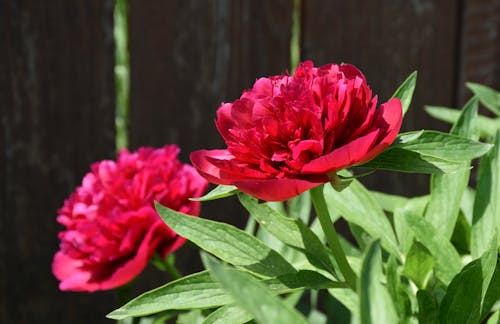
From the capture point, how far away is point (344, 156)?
654mm

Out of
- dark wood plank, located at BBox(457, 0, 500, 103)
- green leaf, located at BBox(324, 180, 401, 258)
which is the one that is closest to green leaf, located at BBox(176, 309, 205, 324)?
green leaf, located at BBox(324, 180, 401, 258)

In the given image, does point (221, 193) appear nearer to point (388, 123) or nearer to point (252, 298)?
point (388, 123)

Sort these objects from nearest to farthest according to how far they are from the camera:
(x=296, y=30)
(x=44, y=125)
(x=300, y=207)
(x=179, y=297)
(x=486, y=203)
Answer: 1. (x=179, y=297)
2. (x=486, y=203)
3. (x=300, y=207)
4. (x=44, y=125)
5. (x=296, y=30)

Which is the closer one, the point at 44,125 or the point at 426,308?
the point at 426,308

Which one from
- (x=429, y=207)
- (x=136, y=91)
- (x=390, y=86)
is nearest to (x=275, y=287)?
(x=429, y=207)

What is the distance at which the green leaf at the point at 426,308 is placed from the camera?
0.80 m

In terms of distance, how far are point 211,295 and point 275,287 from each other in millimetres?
57

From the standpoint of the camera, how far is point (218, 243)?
2.57ft

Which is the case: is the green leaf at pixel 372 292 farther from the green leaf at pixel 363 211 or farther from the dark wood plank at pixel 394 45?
the dark wood plank at pixel 394 45

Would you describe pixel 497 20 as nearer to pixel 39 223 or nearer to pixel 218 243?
pixel 39 223

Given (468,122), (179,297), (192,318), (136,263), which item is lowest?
(192,318)

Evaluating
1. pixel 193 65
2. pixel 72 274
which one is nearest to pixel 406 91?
pixel 72 274

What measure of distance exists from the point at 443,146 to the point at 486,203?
0.63 feet

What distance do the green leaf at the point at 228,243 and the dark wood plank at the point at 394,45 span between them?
124 centimetres
